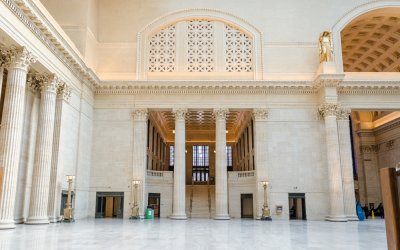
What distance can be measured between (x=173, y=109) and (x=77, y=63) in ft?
24.2

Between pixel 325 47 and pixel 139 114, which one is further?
pixel 139 114

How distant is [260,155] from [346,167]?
5848mm

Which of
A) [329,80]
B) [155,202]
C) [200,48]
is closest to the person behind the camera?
[329,80]

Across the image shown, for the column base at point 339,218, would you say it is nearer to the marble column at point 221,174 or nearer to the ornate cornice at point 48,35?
the marble column at point 221,174

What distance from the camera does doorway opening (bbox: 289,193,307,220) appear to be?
84.7ft

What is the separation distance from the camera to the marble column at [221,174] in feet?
83.7

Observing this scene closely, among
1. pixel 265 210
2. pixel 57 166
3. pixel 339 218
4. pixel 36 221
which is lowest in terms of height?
pixel 339 218

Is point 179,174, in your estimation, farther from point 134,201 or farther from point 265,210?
point 265,210

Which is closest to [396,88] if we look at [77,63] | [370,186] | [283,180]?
[283,180]

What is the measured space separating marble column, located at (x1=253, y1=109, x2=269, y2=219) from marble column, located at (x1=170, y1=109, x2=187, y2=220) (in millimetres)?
5040

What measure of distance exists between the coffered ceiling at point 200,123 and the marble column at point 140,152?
4415 millimetres

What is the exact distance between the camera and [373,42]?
3262 cm

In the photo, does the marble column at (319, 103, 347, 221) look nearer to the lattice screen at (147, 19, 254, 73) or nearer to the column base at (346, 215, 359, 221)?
the column base at (346, 215, 359, 221)

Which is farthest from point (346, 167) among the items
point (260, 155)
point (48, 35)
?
point (48, 35)
